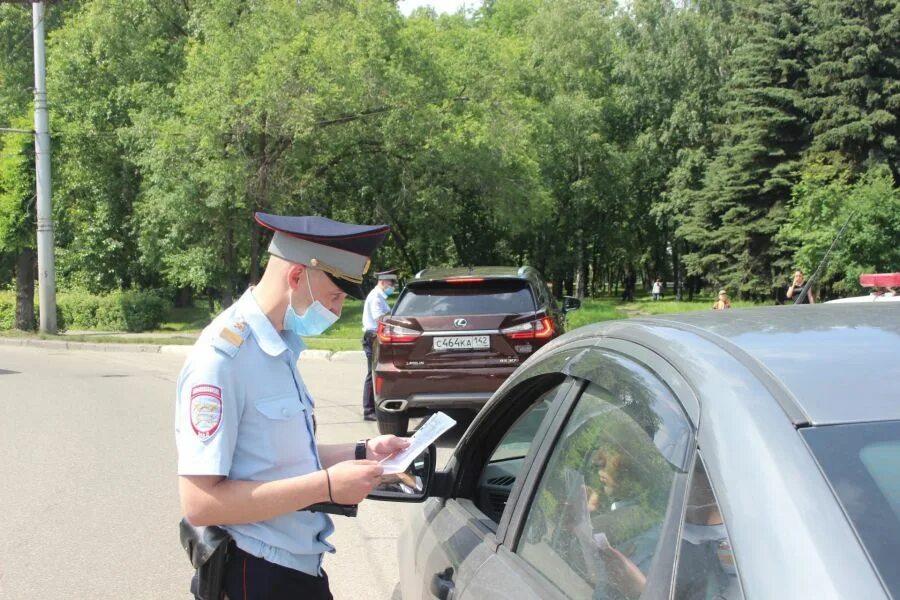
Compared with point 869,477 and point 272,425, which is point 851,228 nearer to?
point 272,425

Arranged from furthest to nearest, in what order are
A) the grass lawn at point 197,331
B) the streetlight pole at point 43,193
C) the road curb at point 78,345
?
the streetlight pole at point 43,193 → the road curb at point 78,345 → the grass lawn at point 197,331

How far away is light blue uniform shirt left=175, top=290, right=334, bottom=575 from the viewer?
7.32 ft

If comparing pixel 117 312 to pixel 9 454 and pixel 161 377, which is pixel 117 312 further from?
pixel 9 454

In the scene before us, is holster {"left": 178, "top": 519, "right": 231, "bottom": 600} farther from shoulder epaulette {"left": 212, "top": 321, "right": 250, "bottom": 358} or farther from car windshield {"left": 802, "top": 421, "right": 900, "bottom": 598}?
car windshield {"left": 802, "top": 421, "right": 900, "bottom": 598}

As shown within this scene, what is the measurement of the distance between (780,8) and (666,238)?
74.5ft

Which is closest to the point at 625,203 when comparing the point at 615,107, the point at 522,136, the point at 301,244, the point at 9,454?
the point at 615,107

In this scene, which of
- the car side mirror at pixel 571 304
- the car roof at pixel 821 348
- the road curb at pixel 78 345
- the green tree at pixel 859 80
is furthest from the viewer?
the green tree at pixel 859 80

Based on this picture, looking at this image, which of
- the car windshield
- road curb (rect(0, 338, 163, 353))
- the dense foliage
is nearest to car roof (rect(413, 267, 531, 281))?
the car windshield

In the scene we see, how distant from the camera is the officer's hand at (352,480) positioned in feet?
7.41

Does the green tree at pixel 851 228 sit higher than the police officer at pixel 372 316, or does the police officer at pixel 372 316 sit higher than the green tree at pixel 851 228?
the green tree at pixel 851 228

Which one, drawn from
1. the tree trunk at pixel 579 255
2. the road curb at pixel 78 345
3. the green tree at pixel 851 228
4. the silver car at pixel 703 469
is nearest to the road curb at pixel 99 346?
the road curb at pixel 78 345

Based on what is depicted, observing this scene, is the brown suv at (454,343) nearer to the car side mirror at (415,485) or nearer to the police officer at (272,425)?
the car side mirror at (415,485)

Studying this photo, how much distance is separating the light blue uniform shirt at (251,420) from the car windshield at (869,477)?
1.41 meters

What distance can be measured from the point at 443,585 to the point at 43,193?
77.2 feet
